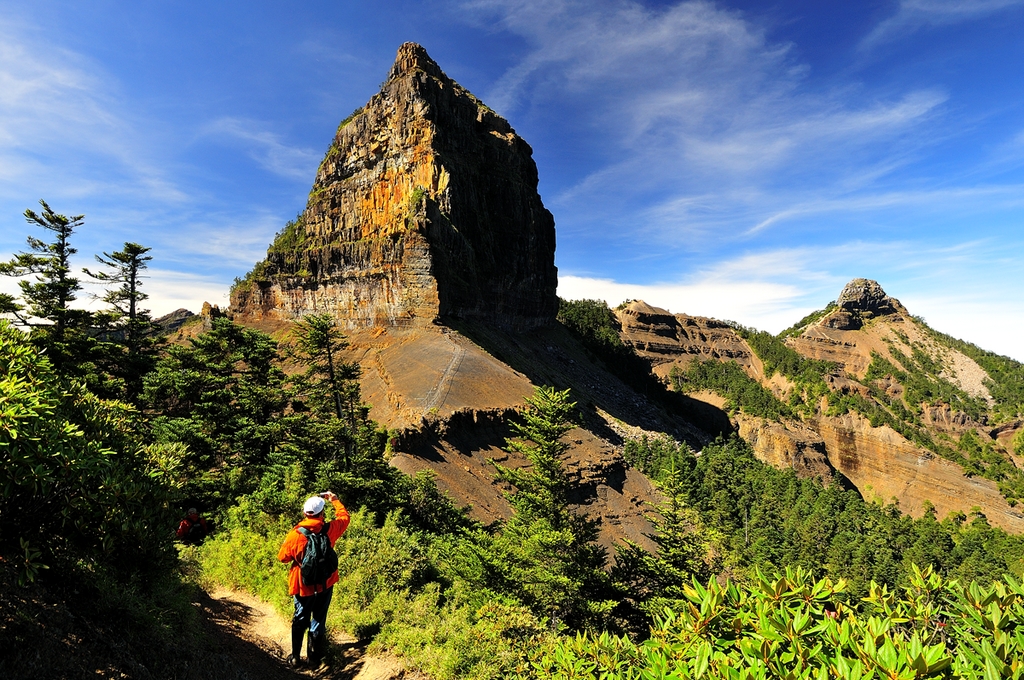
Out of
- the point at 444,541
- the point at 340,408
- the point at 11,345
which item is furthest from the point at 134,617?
the point at 340,408

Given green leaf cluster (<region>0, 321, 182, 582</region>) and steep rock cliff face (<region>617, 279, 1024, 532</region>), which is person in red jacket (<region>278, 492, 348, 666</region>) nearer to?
green leaf cluster (<region>0, 321, 182, 582</region>)

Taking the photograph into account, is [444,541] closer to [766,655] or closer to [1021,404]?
[766,655]

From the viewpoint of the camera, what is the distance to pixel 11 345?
470cm

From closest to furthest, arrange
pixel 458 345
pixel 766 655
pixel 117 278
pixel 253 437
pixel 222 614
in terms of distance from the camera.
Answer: pixel 766 655, pixel 222 614, pixel 253 437, pixel 117 278, pixel 458 345

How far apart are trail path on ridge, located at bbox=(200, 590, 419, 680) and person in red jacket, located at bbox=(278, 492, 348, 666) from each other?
0.31 metres

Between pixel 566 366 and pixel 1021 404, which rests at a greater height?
pixel 566 366

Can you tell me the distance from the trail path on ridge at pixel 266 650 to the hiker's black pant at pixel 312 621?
0.30m

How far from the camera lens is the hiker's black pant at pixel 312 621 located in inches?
248

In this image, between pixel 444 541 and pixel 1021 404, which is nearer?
pixel 444 541

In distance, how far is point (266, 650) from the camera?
22.9 feet

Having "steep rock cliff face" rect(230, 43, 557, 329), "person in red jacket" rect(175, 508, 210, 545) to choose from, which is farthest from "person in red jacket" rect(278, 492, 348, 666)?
"steep rock cliff face" rect(230, 43, 557, 329)

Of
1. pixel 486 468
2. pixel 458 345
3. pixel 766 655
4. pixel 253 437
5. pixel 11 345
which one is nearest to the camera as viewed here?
pixel 766 655

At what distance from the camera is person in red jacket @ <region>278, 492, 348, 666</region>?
604cm

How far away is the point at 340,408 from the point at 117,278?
71.2ft
